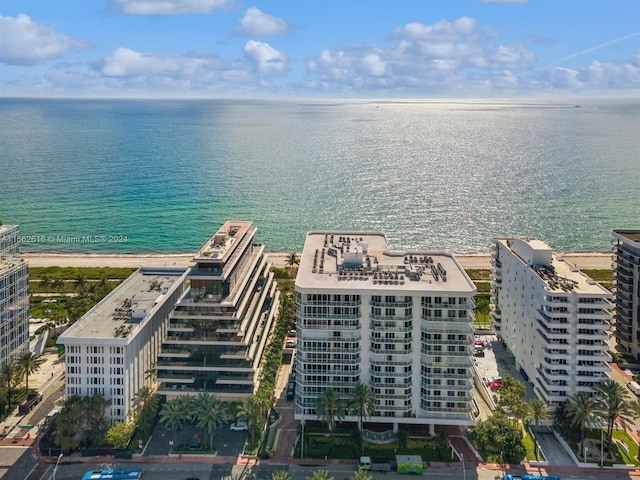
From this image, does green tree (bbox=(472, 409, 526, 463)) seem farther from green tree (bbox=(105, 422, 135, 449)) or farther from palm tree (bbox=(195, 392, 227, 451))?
green tree (bbox=(105, 422, 135, 449))

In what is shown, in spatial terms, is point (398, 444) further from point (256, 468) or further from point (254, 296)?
point (254, 296)

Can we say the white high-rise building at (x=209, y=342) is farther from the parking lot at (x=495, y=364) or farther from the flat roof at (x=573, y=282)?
the flat roof at (x=573, y=282)

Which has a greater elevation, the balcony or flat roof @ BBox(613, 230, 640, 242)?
flat roof @ BBox(613, 230, 640, 242)

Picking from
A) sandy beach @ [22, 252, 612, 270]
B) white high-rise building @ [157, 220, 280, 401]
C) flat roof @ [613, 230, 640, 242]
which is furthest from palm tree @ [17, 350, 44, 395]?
flat roof @ [613, 230, 640, 242]

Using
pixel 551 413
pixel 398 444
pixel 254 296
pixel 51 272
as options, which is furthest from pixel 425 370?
Answer: pixel 51 272

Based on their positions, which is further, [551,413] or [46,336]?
[46,336]

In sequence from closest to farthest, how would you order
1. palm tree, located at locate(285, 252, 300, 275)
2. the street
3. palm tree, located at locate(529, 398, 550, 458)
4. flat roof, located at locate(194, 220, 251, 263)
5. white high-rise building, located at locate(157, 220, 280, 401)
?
the street
palm tree, located at locate(529, 398, 550, 458)
white high-rise building, located at locate(157, 220, 280, 401)
flat roof, located at locate(194, 220, 251, 263)
palm tree, located at locate(285, 252, 300, 275)

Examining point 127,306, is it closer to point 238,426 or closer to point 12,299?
point 12,299
